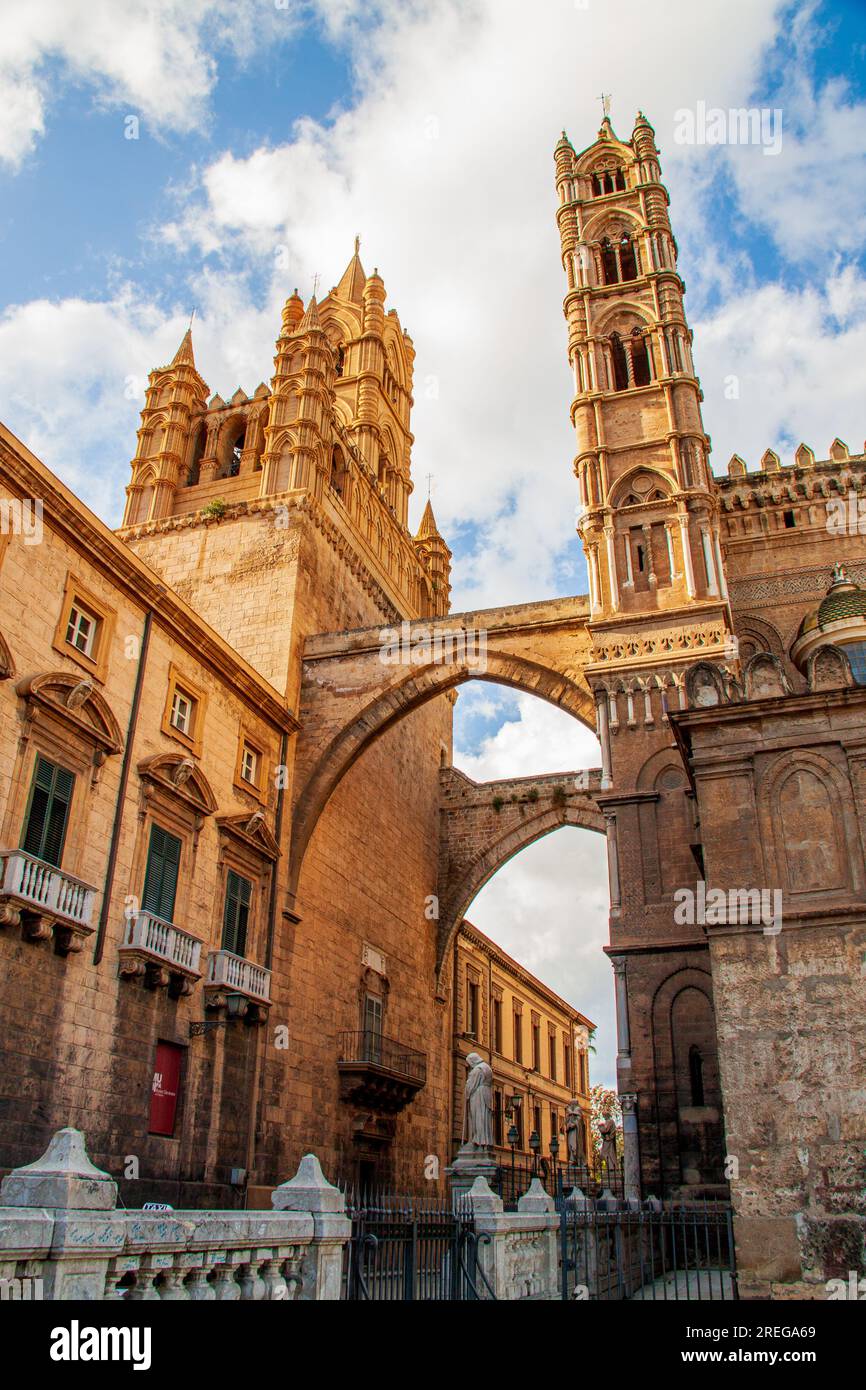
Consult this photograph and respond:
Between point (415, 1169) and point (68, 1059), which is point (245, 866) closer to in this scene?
point (68, 1059)

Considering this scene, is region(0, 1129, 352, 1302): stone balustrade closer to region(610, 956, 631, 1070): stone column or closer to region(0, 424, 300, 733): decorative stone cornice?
region(610, 956, 631, 1070): stone column

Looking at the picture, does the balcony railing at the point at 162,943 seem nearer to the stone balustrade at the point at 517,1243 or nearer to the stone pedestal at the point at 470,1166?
the stone pedestal at the point at 470,1166

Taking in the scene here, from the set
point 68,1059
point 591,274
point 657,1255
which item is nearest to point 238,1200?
point 68,1059

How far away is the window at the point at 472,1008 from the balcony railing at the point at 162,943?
1535cm

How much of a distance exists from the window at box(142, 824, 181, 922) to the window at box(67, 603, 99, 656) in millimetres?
3065

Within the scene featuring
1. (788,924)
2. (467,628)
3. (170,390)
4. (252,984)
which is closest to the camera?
(788,924)

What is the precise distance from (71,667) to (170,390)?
14388mm

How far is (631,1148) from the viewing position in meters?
15.0

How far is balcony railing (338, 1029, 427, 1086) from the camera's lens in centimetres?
2167

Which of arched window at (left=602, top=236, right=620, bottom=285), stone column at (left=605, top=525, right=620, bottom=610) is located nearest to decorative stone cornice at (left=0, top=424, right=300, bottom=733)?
stone column at (left=605, top=525, right=620, bottom=610)

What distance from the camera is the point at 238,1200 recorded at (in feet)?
54.5

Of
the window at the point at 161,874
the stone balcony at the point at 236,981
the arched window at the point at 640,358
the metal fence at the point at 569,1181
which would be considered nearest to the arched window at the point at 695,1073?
the metal fence at the point at 569,1181

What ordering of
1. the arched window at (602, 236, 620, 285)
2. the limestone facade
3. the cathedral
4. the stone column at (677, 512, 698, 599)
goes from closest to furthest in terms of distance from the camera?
the cathedral, the stone column at (677, 512, 698, 599), the arched window at (602, 236, 620, 285), the limestone facade

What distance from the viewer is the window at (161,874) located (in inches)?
628
